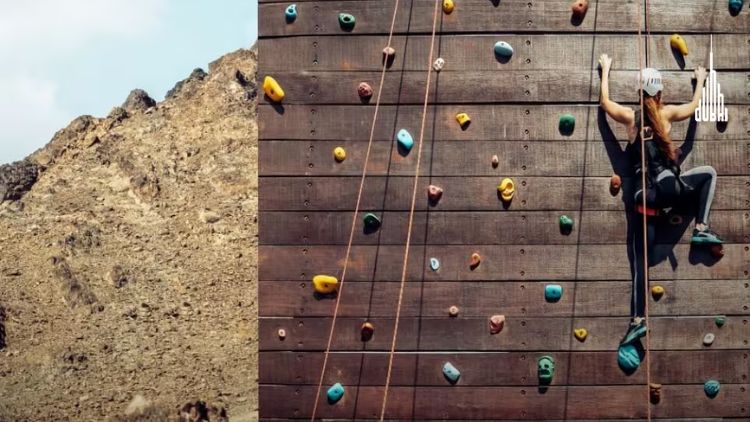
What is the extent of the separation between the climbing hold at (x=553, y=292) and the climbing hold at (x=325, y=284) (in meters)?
1.19

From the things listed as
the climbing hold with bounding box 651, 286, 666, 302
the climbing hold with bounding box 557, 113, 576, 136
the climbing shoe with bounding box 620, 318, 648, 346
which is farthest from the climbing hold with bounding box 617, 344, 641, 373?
the climbing hold with bounding box 557, 113, 576, 136

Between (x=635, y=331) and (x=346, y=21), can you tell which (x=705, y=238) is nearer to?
(x=635, y=331)

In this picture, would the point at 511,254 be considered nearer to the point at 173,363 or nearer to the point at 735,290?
the point at 735,290

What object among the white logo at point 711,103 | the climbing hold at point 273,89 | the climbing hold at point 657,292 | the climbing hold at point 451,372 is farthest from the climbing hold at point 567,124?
the climbing hold at point 273,89

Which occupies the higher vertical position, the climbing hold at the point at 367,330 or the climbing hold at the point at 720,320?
the climbing hold at the point at 720,320

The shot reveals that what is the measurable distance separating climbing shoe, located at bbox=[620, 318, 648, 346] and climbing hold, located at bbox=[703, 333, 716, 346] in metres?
0.35

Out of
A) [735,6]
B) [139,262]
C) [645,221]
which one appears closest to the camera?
[645,221]

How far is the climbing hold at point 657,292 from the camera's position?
7.58 metres

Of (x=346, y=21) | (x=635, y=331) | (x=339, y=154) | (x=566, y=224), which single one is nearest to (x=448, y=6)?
(x=346, y=21)

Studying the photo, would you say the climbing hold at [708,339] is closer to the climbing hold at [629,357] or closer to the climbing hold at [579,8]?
the climbing hold at [629,357]

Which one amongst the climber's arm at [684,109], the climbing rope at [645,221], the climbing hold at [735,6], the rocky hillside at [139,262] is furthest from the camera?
the rocky hillside at [139,262]

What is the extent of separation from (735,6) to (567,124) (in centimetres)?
120

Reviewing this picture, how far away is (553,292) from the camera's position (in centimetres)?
757

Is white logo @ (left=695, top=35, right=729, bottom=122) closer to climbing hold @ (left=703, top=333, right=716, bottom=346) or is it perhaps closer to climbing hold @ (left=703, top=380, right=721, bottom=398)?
climbing hold @ (left=703, top=333, right=716, bottom=346)
